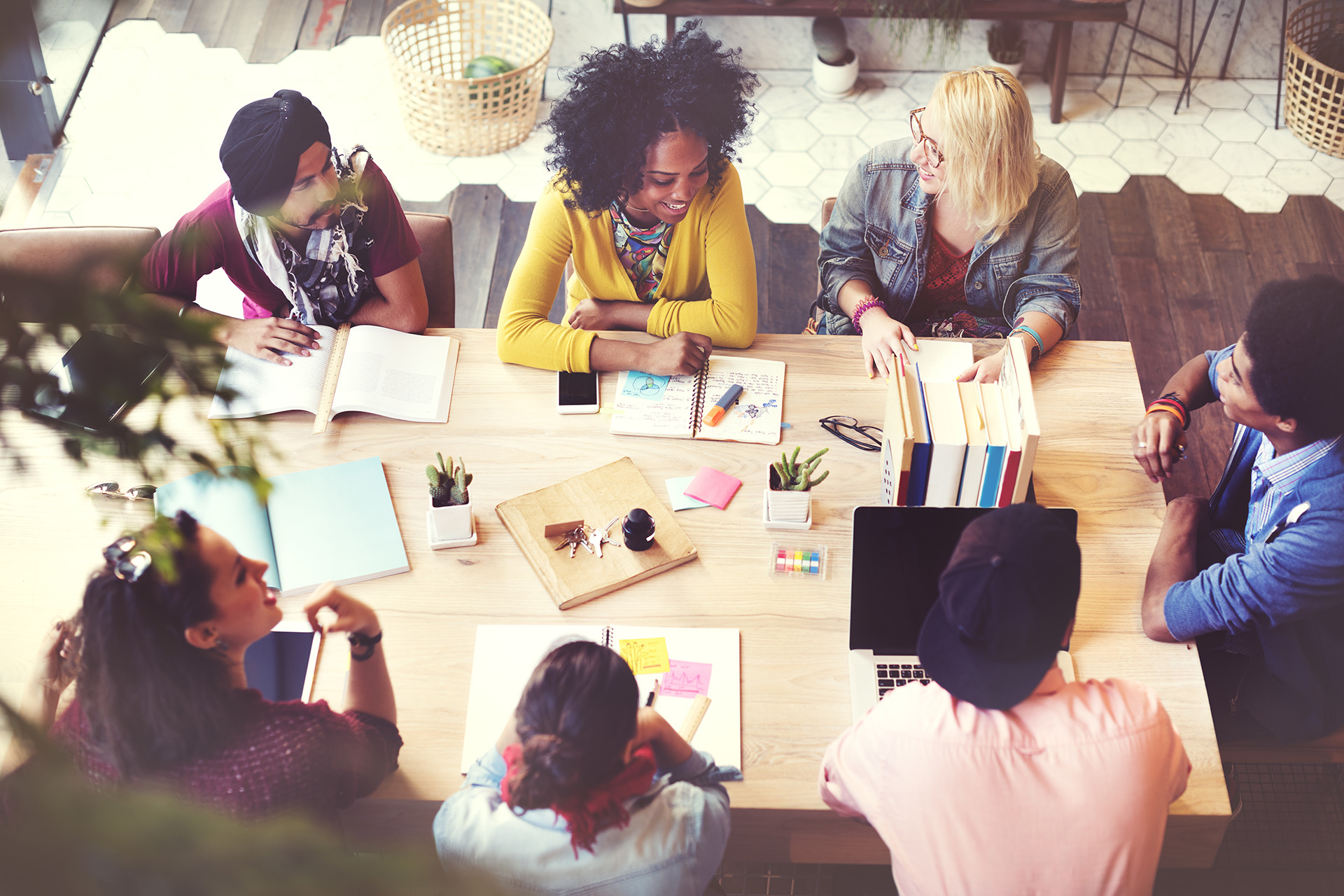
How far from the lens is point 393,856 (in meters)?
0.45

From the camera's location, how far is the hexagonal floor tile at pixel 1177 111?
3662 millimetres

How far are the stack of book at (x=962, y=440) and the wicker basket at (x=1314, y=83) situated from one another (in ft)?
7.89

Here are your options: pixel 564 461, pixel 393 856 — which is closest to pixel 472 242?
pixel 564 461

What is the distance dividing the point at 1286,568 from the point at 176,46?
13.5 feet

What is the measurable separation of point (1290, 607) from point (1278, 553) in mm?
86

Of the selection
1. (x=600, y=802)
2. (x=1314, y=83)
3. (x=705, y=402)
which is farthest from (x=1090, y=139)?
(x=600, y=802)

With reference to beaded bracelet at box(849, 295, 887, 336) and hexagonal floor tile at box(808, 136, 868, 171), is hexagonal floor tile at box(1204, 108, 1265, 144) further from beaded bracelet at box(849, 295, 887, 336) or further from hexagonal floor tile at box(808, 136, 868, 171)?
beaded bracelet at box(849, 295, 887, 336)

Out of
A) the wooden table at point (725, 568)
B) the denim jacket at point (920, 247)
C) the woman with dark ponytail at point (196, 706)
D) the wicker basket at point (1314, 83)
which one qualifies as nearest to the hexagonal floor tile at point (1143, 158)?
the wicker basket at point (1314, 83)

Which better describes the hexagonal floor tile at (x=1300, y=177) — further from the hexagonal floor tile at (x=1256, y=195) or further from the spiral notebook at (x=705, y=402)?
the spiral notebook at (x=705, y=402)

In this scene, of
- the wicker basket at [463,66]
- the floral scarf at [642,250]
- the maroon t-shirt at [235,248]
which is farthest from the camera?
the wicker basket at [463,66]

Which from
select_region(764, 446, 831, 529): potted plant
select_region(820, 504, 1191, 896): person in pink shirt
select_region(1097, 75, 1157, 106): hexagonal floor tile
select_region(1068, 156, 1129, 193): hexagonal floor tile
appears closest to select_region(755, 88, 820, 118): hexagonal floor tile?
select_region(1068, 156, 1129, 193): hexagonal floor tile

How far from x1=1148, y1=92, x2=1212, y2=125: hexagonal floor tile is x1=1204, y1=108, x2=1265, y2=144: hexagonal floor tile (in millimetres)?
31

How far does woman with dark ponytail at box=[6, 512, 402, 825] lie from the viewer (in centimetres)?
118

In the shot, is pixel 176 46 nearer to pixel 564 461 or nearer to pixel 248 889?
pixel 564 461
